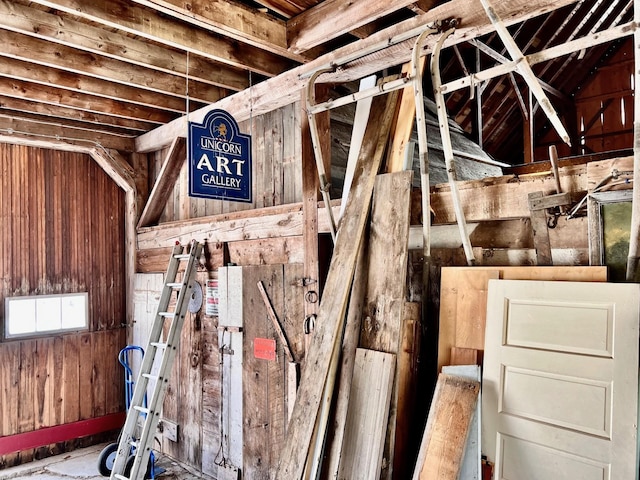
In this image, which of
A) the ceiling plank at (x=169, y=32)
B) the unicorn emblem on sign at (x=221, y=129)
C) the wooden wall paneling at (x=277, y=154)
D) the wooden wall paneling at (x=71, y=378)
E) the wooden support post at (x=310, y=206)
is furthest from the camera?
the wooden wall paneling at (x=71, y=378)

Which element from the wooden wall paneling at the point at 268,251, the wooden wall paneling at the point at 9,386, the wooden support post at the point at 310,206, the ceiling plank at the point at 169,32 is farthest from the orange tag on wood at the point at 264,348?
the wooden wall paneling at the point at 9,386

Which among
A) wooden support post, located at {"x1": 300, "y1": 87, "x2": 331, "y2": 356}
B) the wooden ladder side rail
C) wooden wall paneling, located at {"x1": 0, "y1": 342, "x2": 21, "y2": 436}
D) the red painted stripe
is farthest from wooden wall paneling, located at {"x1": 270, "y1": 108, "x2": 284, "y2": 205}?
the red painted stripe

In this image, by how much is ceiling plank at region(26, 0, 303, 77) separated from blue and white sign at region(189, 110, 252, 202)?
1.44 ft

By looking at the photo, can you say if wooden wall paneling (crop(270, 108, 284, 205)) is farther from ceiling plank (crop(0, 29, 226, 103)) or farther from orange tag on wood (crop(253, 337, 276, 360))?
orange tag on wood (crop(253, 337, 276, 360))

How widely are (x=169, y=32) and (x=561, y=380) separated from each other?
279 centimetres

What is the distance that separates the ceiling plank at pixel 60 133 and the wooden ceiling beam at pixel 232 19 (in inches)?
98.2

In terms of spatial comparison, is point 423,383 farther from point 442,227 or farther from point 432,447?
point 442,227

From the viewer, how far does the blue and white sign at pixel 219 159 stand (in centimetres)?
293

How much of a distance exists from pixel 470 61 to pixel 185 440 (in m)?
4.82

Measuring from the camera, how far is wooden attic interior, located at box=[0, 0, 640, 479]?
6.81 feet

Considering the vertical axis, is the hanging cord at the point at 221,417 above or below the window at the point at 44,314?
below

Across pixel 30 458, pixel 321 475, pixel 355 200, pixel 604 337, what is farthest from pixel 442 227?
pixel 30 458

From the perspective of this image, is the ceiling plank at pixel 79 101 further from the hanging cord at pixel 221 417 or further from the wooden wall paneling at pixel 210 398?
the hanging cord at pixel 221 417

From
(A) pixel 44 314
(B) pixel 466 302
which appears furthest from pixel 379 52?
(A) pixel 44 314
